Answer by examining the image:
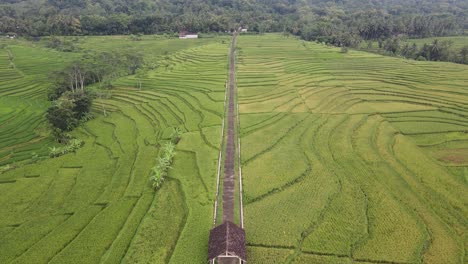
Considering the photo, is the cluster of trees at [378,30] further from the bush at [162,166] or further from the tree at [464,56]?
the bush at [162,166]

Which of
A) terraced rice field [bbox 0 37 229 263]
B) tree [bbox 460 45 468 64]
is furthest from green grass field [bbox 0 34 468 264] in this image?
tree [bbox 460 45 468 64]

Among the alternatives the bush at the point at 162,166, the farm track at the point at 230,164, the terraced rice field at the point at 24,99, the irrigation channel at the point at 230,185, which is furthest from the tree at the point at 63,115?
the farm track at the point at 230,164

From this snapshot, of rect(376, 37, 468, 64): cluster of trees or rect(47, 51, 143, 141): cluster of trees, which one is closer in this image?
rect(47, 51, 143, 141): cluster of trees

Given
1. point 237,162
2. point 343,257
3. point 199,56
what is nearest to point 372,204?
point 343,257

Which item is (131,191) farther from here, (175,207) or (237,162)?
(237,162)

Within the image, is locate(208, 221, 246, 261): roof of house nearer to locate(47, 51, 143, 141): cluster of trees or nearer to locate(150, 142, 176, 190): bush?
locate(150, 142, 176, 190): bush

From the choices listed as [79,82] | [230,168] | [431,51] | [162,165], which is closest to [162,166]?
[162,165]
